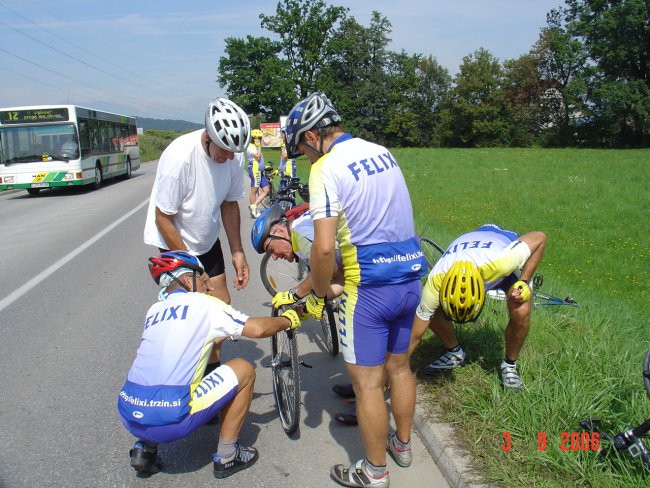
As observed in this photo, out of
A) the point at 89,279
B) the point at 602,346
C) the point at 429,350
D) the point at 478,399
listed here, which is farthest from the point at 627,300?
the point at 89,279

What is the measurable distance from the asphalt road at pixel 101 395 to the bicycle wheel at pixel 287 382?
0.39 feet

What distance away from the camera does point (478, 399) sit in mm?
3689

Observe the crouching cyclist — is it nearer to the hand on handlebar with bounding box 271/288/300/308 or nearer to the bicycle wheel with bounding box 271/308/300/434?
the hand on handlebar with bounding box 271/288/300/308

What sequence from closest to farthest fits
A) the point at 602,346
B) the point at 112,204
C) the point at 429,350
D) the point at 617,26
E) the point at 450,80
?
the point at 602,346, the point at 429,350, the point at 112,204, the point at 617,26, the point at 450,80

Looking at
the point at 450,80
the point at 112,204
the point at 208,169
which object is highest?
the point at 450,80

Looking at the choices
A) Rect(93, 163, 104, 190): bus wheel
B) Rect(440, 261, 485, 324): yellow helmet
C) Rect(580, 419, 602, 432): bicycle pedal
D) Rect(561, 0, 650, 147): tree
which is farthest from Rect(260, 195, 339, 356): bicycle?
Rect(561, 0, 650, 147): tree

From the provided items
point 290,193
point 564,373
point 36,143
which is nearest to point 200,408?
point 564,373

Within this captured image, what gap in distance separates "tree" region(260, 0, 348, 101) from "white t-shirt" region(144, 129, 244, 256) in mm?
70029

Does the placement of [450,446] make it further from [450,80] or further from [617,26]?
[450,80]

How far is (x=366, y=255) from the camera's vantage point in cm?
288

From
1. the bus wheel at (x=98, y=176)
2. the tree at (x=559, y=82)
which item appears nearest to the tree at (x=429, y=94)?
the tree at (x=559, y=82)

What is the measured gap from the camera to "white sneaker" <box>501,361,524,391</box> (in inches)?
145

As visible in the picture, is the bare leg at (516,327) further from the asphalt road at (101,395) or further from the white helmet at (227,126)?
the white helmet at (227,126)

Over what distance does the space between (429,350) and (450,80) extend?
83779 millimetres
